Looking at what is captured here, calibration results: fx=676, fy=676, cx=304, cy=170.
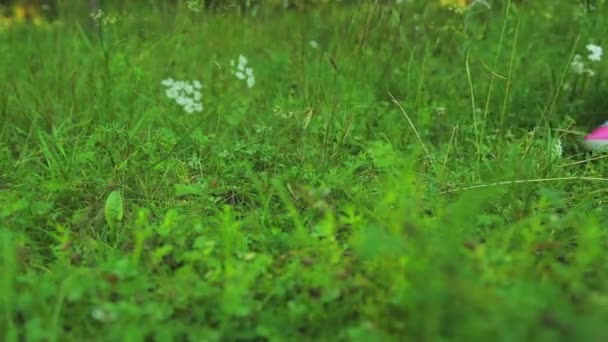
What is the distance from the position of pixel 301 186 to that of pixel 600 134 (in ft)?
3.84

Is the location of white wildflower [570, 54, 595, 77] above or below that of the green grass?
above

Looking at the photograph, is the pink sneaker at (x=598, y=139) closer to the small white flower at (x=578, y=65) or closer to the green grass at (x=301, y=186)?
the green grass at (x=301, y=186)

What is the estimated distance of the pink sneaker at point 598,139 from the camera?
2254 millimetres

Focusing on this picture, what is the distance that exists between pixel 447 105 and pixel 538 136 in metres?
0.42

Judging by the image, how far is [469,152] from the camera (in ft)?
7.69

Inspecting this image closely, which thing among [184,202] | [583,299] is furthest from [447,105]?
[583,299]

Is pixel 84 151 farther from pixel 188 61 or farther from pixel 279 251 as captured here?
pixel 188 61

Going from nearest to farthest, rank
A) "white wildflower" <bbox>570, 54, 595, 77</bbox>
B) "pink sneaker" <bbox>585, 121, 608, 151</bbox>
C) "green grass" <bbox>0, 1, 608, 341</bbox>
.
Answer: "green grass" <bbox>0, 1, 608, 341</bbox> → "pink sneaker" <bbox>585, 121, 608, 151</bbox> → "white wildflower" <bbox>570, 54, 595, 77</bbox>

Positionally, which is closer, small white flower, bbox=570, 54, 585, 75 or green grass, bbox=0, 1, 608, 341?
green grass, bbox=0, 1, 608, 341

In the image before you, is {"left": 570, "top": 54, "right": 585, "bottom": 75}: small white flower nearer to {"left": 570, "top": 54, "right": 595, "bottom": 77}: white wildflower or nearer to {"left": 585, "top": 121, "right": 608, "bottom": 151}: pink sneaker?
{"left": 570, "top": 54, "right": 595, "bottom": 77}: white wildflower

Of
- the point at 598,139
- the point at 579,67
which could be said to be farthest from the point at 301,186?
the point at 579,67

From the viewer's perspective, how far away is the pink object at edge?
7.48 feet

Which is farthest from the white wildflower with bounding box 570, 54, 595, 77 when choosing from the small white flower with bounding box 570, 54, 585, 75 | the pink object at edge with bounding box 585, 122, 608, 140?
the pink object at edge with bounding box 585, 122, 608, 140

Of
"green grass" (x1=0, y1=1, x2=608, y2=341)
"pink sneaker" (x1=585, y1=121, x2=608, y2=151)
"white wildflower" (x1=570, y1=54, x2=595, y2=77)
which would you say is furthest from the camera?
"white wildflower" (x1=570, y1=54, x2=595, y2=77)
